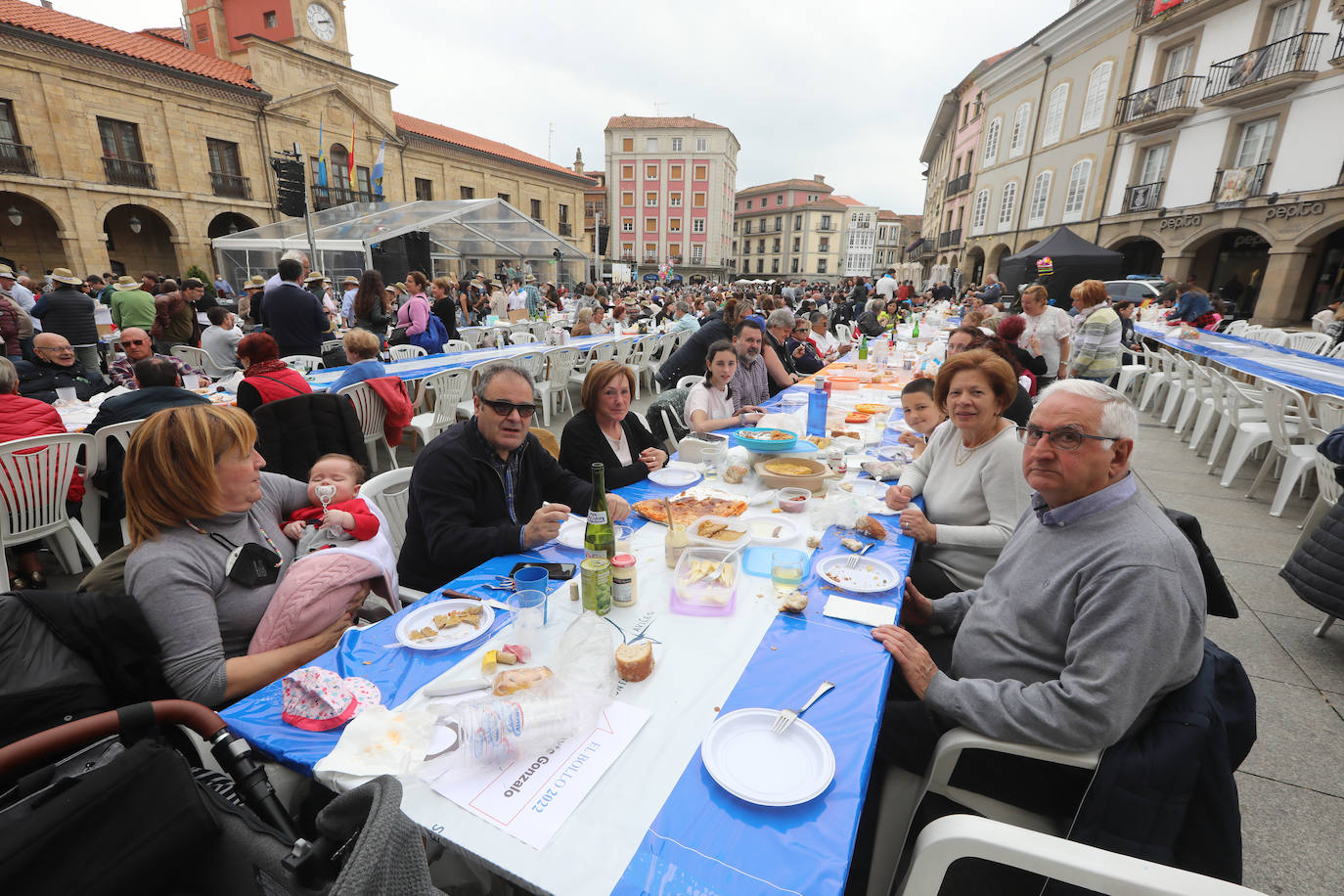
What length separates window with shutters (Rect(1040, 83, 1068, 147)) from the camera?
1883cm

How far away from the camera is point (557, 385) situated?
316 inches

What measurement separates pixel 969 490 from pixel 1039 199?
23.4 meters

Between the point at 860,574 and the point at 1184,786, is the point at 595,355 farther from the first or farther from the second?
the point at 1184,786

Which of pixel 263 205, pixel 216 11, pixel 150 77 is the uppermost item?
pixel 216 11

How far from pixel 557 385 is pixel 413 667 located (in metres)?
6.77

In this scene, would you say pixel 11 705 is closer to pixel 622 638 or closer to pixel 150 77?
pixel 622 638

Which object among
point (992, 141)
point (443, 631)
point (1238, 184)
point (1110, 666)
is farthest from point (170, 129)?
point (992, 141)

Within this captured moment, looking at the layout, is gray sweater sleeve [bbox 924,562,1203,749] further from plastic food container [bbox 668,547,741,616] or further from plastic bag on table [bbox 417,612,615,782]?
plastic bag on table [bbox 417,612,615,782]

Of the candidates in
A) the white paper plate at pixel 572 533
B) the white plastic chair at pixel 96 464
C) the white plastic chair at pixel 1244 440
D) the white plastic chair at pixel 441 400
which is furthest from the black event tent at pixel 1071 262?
the white plastic chair at pixel 96 464

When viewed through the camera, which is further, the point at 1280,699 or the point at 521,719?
the point at 1280,699

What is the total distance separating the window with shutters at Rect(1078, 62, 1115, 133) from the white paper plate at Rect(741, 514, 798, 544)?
862 inches

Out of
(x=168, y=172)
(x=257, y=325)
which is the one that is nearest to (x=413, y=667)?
(x=257, y=325)

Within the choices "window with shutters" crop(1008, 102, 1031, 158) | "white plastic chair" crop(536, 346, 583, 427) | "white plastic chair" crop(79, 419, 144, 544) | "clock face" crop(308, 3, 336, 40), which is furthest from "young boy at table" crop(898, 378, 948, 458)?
"clock face" crop(308, 3, 336, 40)

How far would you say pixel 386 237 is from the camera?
12352mm
